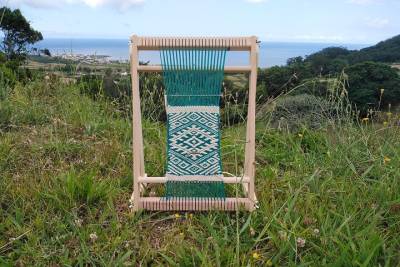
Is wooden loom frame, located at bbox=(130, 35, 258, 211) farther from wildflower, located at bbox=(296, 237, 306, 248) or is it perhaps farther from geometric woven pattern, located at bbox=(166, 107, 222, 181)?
wildflower, located at bbox=(296, 237, 306, 248)

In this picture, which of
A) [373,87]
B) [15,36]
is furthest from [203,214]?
[15,36]

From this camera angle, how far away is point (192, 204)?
245cm

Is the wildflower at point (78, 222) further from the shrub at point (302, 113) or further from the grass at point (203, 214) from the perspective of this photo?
the shrub at point (302, 113)

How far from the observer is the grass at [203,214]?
2062 millimetres

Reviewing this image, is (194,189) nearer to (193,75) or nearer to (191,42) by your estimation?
(193,75)

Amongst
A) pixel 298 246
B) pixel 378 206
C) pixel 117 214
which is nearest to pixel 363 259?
pixel 298 246

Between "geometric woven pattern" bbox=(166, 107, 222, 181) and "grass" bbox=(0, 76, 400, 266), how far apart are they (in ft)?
0.77

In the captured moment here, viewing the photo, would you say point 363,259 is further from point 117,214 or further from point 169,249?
point 117,214

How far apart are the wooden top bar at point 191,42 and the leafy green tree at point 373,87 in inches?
50.6

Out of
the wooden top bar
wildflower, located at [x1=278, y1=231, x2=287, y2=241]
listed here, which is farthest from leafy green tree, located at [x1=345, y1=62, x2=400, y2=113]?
wildflower, located at [x1=278, y1=231, x2=287, y2=241]

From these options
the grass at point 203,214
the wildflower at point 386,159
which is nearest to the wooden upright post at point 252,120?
the grass at point 203,214

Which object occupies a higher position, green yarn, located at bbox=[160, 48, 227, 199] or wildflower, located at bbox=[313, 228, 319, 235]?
green yarn, located at bbox=[160, 48, 227, 199]

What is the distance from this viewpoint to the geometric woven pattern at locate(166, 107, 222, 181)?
2.43 meters

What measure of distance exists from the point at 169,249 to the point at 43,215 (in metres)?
0.71
